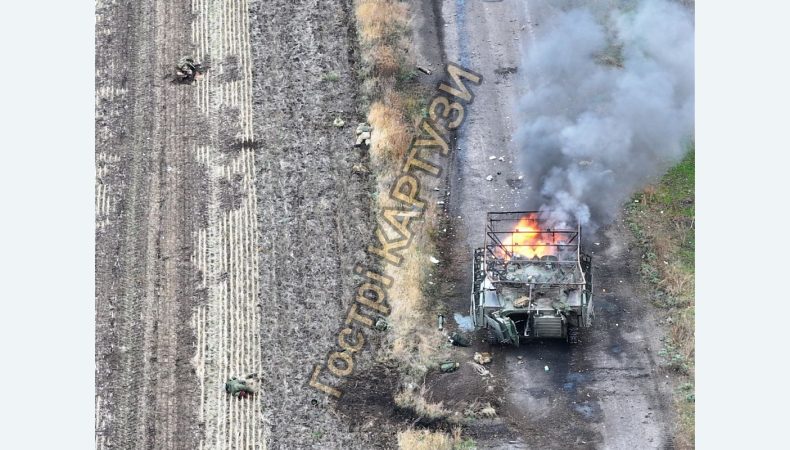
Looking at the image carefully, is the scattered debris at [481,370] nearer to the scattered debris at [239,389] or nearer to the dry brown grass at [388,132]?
the scattered debris at [239,389]

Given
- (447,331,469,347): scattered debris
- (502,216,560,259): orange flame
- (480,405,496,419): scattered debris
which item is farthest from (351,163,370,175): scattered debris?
(480,405,496,419): scattered debris

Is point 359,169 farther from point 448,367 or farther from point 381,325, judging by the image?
point 448,367

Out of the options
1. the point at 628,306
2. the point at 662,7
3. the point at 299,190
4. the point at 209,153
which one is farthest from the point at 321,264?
the point at 662,7

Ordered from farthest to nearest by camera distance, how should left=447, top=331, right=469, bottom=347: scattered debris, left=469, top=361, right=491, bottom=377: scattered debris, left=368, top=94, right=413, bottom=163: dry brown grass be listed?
1. left=368, top=94, right=413, bottom=163: dry brown grass
2. left=447, top=331, right=469, bottom=347: scattered debris
3. left=469, top=361, right=491, bottom=377: scattered debris

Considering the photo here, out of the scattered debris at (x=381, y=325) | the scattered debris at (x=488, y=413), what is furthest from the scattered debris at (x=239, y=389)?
the scattered debris at (x=488, y=413)

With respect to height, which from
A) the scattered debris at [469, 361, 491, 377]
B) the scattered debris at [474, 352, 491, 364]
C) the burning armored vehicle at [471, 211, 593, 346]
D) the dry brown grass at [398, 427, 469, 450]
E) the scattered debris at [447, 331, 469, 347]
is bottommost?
the dry brown grass at [398, 427, 469, 450]

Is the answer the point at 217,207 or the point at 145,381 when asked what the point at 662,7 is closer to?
the point at 217,207

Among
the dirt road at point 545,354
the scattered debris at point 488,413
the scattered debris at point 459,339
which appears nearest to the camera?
the dirt road at point 545,354

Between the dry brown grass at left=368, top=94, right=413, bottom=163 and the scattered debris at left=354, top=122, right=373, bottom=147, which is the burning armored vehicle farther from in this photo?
the scattered debris at left=354, top=122, right=373, bottom=147
